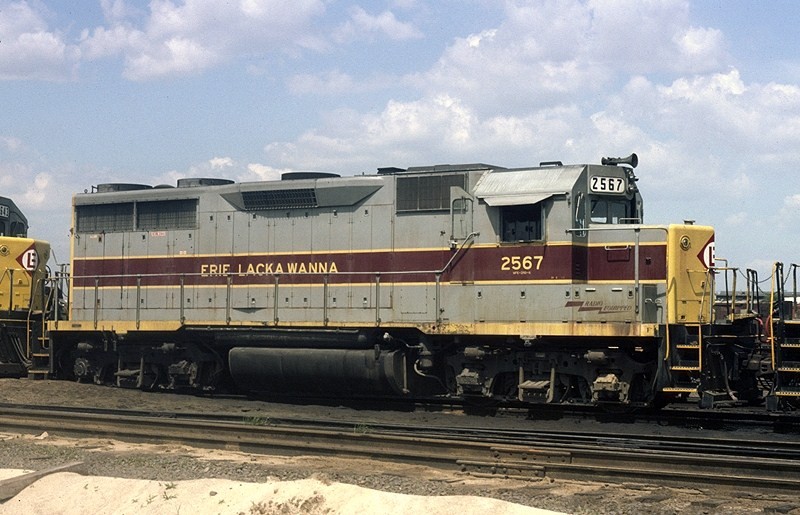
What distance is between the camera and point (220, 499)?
862cm

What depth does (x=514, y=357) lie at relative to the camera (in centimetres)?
1441

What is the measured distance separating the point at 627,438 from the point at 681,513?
13.1ft

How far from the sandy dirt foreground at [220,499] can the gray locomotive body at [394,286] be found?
604 centimetres

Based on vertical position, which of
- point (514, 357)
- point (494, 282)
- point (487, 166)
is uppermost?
point (487, 166)

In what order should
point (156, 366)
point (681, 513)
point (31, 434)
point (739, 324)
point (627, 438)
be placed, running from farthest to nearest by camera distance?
point (156, 366), point (739, 324), point (31, 434), point (627, 438), point (681, 513)

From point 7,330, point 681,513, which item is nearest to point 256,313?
point 7,330

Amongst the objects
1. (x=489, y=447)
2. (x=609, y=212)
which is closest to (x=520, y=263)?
(x=609, y=212)

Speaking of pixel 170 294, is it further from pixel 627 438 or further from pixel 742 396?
pixel 742 396

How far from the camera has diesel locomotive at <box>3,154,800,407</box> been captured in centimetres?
1370

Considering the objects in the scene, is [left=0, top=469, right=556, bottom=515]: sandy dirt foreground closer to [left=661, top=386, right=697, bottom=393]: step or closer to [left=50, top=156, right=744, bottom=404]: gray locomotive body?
[left=661, top=386, right=697, bottom=393]: step

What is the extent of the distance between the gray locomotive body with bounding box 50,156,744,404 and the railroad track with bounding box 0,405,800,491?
2.04 metres

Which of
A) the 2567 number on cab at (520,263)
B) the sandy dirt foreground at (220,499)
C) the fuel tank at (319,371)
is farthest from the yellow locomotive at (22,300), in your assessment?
the sandy dirt foreground at (220,499)

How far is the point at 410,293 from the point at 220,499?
7.05 m

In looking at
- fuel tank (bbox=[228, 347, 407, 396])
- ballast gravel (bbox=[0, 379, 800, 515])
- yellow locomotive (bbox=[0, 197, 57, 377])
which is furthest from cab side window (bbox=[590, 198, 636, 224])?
yellow locomotive (bbox=[0, 197, 57, 377])
